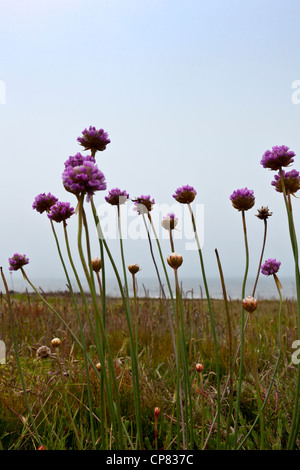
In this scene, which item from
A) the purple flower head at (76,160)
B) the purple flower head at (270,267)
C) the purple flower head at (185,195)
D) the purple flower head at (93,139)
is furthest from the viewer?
the purple flower head at (270,267)

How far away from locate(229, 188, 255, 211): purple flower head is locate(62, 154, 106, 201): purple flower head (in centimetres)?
64

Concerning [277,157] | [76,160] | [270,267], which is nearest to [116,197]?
[76,160]

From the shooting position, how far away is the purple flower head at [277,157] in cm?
136

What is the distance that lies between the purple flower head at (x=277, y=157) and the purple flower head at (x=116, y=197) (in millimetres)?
504

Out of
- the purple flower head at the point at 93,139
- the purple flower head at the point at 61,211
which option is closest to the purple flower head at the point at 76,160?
the purple flower head at the point at 93,139

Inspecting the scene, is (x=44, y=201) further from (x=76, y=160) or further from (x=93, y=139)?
(x=76, y=160)

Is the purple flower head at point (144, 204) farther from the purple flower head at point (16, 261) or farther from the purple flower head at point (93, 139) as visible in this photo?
the purple flower head at point (16, 261)

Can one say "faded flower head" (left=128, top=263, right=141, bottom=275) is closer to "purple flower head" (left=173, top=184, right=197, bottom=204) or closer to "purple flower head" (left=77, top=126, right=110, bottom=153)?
"purple flower head" (left=173, top=184, right=197, bottom=204)

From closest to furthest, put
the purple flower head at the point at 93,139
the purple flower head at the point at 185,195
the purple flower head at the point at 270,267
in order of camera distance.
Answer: the purple flower head at the point at 93,139 < the purple flower head at the point at 185,195 < the purple flower head at the point at 270,267

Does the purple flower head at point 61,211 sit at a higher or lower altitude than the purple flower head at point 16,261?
higher

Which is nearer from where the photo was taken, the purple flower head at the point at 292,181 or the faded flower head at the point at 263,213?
the purple flower head at the point at 292,181

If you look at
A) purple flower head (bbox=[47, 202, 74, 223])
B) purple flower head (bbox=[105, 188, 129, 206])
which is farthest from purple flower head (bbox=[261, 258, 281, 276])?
purple flower head (bbox=[47, 202, 74, 223])

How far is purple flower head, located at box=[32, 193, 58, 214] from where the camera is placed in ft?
5.44
